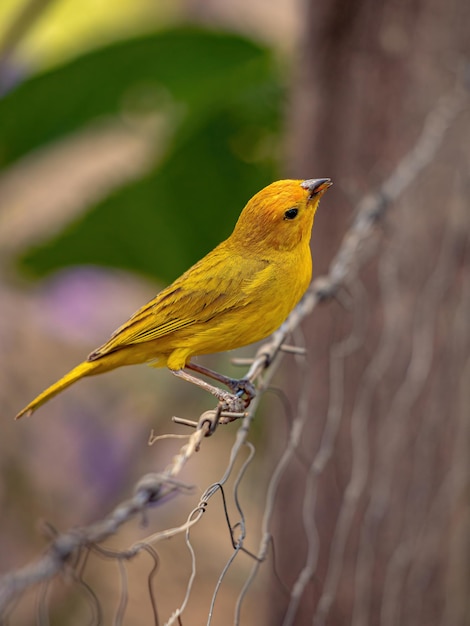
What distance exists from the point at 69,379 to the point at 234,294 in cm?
19

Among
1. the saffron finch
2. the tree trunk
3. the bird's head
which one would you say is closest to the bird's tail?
the saffron finch

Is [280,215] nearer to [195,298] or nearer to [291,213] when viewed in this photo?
[291,213]

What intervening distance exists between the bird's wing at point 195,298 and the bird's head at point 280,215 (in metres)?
0.03

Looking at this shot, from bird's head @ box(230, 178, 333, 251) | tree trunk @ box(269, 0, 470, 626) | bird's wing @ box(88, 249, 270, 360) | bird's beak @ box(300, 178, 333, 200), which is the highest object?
tree trunk @ box(269, 0, 470, 626)

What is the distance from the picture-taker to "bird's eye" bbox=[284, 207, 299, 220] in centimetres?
85

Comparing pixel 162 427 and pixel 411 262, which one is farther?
pixel 162 427

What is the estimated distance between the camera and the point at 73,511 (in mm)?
3086

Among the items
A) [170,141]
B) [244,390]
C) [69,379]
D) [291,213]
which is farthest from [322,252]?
[69,379]

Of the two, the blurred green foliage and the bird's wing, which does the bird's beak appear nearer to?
the bird's wing

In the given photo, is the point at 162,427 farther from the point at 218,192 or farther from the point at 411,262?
the point at 411,262

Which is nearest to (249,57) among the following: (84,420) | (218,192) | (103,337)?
(218,192)

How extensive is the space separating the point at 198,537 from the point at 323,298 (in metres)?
2.74

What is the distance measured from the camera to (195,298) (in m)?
0.85

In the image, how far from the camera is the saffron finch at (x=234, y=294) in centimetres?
84
